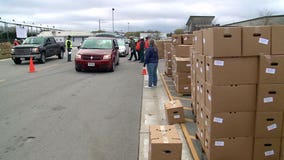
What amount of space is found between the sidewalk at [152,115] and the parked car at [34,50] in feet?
40.0

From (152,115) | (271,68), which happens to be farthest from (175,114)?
(271,68)

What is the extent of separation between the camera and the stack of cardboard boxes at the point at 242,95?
14.8 ft

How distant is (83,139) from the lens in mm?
6035

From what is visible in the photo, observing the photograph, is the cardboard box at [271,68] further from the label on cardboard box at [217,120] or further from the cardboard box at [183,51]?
the cardboard box at [183,51]

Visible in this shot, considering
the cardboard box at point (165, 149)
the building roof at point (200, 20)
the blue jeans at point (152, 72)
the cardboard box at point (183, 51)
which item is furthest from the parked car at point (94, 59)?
the building roof at point (200, 20)

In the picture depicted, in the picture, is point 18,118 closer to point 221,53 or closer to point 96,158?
point 96,158

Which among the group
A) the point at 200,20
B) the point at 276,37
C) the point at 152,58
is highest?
the point at 200,20

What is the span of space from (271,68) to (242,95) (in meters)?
0.57

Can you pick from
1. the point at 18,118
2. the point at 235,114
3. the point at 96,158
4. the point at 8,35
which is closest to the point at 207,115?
the point at 235,114

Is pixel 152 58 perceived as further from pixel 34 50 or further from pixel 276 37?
pixel 34 50

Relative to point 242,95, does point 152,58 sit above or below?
above

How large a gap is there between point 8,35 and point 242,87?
48516mm

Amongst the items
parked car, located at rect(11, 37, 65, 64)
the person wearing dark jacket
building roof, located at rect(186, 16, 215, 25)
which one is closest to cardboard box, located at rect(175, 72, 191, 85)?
the person wearing dark jacket

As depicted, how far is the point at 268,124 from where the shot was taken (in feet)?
15.3
